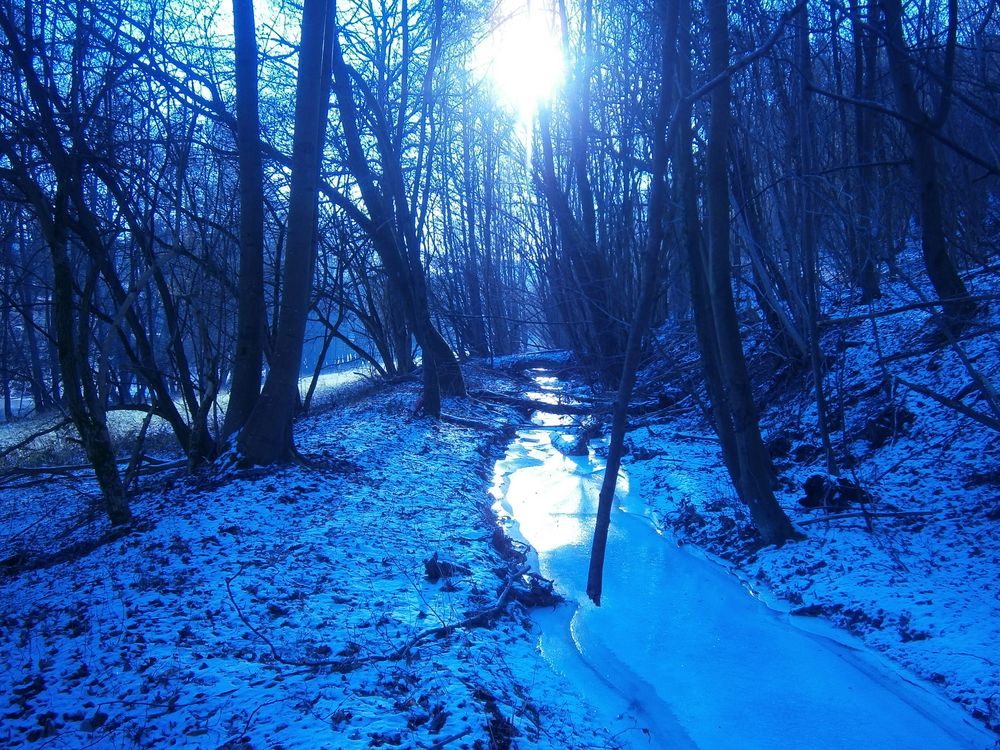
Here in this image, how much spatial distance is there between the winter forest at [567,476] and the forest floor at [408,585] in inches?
1.1

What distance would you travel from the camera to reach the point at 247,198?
8.24m

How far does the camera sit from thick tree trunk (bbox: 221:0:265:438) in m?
8.22

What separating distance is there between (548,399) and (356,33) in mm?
8609

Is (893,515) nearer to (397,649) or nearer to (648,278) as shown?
(648,278)

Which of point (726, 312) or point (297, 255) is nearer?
point (726, 312)

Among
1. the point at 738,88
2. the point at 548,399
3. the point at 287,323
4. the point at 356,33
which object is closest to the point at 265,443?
the point at 287,323

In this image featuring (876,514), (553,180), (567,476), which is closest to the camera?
(876,514)

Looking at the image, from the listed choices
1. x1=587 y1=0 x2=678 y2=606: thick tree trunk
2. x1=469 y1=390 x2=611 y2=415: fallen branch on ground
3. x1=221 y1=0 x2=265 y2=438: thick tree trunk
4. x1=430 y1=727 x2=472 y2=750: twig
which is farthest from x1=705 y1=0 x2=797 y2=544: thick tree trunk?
x1=469 y1=390 x2=611 y2=415: fallen branch on ground

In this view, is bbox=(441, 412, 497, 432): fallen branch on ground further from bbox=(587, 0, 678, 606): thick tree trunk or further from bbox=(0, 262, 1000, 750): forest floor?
bbox=(587, 0, 678, 606): thick tree trunk

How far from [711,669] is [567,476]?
17.9ft

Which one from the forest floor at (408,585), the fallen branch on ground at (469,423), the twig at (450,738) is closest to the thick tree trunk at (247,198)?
the forest floor at (408,585)

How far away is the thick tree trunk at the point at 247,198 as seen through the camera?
8.22 meters

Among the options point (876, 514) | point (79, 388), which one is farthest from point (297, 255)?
point (876, 514)

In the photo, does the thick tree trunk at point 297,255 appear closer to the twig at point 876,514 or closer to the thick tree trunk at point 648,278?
the thick tree trunk at point 648,278
